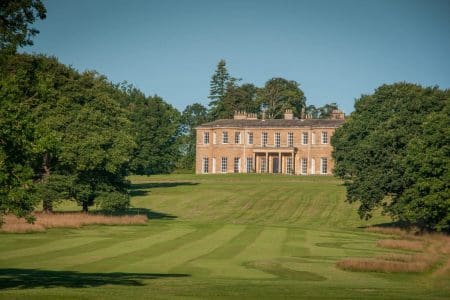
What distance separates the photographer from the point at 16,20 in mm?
31422

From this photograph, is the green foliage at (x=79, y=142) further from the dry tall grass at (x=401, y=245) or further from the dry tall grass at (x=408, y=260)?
the dry tall grass at (x=408, y=260)

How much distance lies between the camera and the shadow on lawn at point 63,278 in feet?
93.5

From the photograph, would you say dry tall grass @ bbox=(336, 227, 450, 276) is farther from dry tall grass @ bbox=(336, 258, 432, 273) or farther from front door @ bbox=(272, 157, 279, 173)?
front door @ bbox=(272, 157, 279, 173)

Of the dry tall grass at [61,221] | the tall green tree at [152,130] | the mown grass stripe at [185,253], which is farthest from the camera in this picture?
the tall green tree at [152,130]

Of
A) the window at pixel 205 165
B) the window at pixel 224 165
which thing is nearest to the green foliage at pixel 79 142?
the window at pixel 224 165

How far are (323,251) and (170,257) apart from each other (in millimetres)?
10504

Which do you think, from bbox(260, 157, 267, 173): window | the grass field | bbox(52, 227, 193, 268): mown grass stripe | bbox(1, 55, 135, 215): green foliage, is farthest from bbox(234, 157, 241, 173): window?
bbox(52, 227, 193, 268): mown grass stripe

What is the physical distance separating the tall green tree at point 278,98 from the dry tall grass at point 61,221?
121m

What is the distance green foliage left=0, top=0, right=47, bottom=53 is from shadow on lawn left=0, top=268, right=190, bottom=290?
8631 millimetres

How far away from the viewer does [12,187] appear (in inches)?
1044

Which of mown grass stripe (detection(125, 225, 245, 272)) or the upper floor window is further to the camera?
the upper floor window

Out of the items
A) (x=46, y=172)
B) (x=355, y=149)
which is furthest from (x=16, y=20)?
(x=355, y=149)

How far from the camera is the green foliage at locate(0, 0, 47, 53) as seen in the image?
30719 mm

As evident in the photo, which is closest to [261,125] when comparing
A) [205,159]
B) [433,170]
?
[205,159]
